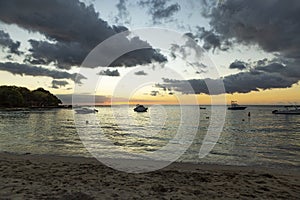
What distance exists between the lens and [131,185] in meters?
9.05

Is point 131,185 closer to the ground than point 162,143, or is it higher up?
higher up

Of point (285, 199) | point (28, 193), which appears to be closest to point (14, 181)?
point (28, 193)

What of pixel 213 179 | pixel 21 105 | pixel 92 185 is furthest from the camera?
pixel 21 105

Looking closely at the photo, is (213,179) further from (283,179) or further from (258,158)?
(258,158)

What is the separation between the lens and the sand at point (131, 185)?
7.78m

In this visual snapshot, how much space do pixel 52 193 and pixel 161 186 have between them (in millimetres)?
3664

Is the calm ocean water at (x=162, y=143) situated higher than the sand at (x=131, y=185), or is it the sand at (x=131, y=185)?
the sand at (x=131, y=185)

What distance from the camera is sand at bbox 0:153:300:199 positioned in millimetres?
7781

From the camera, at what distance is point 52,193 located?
7.68 m

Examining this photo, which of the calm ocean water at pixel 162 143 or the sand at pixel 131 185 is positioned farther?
the calm ocean water at pixel 162 143

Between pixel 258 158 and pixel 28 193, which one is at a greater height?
pixel 28 193

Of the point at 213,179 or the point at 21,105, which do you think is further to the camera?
the point at 21,105

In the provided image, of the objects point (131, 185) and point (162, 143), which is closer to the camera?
point (131, 185)

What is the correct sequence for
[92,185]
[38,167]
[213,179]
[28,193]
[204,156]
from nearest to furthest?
[28,193]
[92,185]
[213,179]
[38,167]
[204,156]
